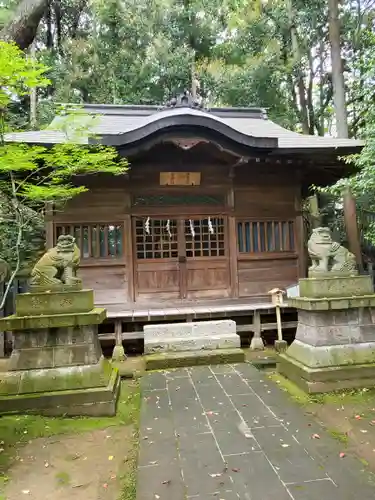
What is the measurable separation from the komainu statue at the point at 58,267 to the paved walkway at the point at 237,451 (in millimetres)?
1776

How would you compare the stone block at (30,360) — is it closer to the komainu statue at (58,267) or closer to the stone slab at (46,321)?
the stone slab at (46,321)

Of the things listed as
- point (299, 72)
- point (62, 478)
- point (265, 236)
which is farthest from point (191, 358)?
point (299, 72)

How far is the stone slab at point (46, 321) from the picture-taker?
158 inches

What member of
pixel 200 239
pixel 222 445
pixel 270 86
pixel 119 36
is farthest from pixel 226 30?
pixel 222 445

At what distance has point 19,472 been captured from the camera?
117 inches

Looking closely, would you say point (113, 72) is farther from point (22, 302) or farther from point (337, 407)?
point (337, 407)

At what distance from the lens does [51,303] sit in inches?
165

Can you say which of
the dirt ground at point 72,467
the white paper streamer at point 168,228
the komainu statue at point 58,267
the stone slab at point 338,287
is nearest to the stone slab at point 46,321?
the komainu statue at point 58,267

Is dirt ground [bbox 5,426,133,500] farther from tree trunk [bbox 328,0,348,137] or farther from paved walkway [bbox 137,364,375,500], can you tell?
tree trunk [bbox 328,0,348,137]

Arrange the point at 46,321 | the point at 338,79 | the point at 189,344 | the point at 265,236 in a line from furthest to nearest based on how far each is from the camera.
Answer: the point at 338,79 → the point at 265,236 → the point at 189,344 → the point at 46,321

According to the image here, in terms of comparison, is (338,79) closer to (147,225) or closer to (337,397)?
(147,225)

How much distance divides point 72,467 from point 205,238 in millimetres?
6057

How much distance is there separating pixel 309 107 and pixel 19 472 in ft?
53.5

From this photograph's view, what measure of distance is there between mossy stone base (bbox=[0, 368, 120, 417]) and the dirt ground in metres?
0.35
